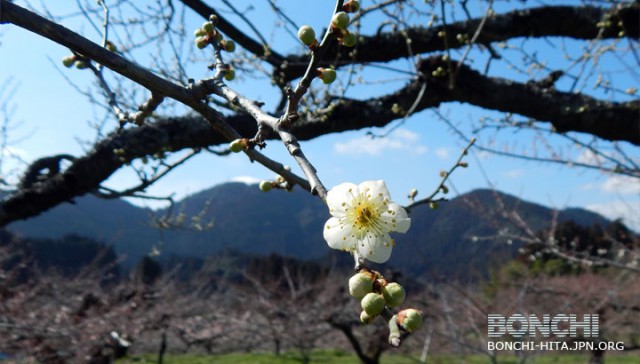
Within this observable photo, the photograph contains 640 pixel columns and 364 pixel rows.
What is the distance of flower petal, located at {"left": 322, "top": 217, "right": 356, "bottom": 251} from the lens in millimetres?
850

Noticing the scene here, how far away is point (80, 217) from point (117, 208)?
1045 cm

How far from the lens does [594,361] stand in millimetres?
6059

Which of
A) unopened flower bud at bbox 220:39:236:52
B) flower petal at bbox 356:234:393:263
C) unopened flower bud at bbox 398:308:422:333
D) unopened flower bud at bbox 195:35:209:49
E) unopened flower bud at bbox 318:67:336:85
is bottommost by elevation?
unopened flower bud at bbox 398:308:422:333

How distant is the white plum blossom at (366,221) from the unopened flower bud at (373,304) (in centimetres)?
19

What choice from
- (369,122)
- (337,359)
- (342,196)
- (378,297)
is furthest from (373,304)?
(337,359)

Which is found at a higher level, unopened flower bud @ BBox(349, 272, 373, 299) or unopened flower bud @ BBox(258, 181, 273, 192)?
unopened flower bud @ BBox(258, 181, 273, 192)

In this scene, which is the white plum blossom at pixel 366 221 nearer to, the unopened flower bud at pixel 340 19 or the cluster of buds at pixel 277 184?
the cluster of buds at pixel 277 184

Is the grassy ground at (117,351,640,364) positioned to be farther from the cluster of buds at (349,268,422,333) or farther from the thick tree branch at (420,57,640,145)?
the cluster of buds at (349,268,422,333)

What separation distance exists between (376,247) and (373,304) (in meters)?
0.26

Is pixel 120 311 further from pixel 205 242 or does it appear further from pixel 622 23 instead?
pixel 205 242

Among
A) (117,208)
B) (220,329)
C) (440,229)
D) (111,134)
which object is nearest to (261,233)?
(117,208)

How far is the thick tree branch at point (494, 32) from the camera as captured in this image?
119 inches

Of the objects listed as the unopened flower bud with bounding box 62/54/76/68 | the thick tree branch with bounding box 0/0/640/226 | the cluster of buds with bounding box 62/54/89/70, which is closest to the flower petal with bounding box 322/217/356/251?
the cluster of buds with bounding box 62/54/89/70

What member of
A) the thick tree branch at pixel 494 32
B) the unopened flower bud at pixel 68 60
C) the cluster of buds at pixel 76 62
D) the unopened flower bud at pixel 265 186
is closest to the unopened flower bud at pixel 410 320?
the unopened flower bud at pixel 265 186
